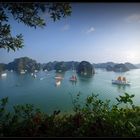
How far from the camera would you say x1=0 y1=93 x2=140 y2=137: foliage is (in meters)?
4.21

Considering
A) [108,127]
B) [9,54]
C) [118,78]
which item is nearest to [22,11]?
[9,54]

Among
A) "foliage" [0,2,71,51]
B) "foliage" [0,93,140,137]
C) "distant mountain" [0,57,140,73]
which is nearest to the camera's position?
"foliage" [0,93,140,137]

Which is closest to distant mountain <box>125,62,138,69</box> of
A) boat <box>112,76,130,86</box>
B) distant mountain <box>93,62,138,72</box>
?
distant mountain <box>93,62,138,72</box>

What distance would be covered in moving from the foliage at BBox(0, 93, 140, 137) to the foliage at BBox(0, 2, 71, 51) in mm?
977

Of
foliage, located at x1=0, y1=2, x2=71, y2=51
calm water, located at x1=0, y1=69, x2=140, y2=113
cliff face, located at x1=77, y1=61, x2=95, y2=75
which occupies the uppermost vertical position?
foliage, located at x1=0, y1=2, x2=71, y2=51

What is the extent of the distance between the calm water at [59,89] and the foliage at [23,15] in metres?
0.56

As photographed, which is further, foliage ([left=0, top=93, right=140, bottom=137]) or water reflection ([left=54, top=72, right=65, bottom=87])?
water reflection ([left=54, top=72, right=65, bottom=87])

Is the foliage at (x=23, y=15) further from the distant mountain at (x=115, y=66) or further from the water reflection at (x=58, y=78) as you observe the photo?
the distant mountain at (x=115, y=66)

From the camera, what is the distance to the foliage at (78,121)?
4.21 m

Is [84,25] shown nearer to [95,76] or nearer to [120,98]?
[95,76]

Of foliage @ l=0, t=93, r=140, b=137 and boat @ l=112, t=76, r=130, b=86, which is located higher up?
boat @ l=112, t=76, r=130, b=86

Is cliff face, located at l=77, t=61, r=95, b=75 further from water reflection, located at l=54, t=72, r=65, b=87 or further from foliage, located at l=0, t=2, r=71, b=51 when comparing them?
foliage, located at l=0, t=2, r=71, b=51

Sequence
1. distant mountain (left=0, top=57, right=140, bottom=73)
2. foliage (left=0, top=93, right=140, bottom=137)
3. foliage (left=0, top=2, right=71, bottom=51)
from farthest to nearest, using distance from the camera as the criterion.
A: distant mountain (left=0, top=57, right=140, bottom=73)
foliage (left=0, top=2, right=71, bottom=51)
foliage (left=0, top=93, right=140, bottom=137)

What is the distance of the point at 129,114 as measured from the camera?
14.2 ft
